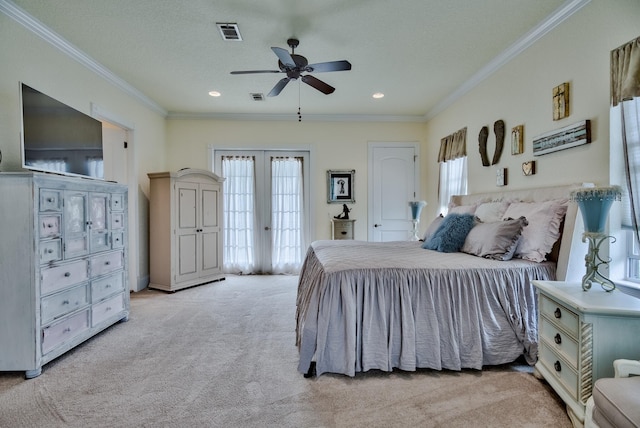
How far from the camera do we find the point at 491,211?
2902 millimetres

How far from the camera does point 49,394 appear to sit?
1866mm

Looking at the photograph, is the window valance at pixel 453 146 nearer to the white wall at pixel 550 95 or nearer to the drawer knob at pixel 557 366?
the white wall at pixel 550 95

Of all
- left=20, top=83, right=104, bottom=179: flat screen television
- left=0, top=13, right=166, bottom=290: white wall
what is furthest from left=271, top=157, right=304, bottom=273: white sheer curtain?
left=20, top=83, right=104, bottom=179: flat screen television

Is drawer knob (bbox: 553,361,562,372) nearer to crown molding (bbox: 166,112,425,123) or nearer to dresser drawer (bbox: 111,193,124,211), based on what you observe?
dresser drawer (bbox: 111,193,124,211)

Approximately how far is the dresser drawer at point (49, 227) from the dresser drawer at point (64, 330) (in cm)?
64

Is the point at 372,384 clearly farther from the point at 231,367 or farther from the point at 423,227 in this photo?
the point at 423,227

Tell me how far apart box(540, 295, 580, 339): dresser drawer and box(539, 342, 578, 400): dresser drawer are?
19 centimetres

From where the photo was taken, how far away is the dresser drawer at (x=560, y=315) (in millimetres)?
1573

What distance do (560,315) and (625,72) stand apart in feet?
5.08

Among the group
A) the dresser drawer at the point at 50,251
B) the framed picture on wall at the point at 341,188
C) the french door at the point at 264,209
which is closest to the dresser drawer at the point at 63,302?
the dresser drawer at the point at 50,251

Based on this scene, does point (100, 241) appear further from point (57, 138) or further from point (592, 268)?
point (592, 268)

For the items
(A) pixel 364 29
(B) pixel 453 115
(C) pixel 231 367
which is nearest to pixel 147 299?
(C) pixel 231 367

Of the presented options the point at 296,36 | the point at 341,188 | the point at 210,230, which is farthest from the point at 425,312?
the point at 210,230

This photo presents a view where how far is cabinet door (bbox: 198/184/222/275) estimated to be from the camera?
451 centimetres
